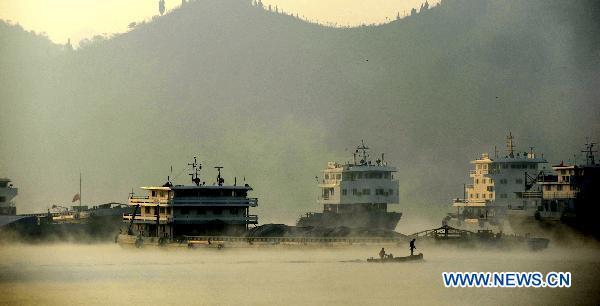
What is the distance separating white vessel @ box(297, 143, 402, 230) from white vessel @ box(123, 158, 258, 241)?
2173 centimetres

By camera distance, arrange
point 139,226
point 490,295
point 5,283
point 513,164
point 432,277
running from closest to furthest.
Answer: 1. point 490,295
2. point 432,277
3. point 5,283
4. point 139,226
5. point 513,164

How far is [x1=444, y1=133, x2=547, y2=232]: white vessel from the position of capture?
15362 cm

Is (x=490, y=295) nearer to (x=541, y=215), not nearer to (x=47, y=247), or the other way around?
(x=541, y=215)

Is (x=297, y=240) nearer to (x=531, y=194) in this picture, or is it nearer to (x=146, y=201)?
(x=146, y=201)

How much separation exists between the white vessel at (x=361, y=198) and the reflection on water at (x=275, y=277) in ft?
94.5

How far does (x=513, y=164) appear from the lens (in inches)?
6161

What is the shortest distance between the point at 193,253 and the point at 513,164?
43514 mm

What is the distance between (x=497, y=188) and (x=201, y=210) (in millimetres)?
37263

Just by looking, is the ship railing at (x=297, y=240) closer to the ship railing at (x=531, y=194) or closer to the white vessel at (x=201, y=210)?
the white vessel at (x=201, y=210)

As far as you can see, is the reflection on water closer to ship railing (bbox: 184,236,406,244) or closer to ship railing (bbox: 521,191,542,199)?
ship railing (bbox: 184,236,406,244)

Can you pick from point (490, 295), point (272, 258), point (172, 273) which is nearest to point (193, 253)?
point (272, 258)

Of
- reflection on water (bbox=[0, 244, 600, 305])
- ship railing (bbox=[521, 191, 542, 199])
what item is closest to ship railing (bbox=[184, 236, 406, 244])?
reflection on water (bbox=[0, 244, 600, 305])

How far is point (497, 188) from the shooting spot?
6171 inches

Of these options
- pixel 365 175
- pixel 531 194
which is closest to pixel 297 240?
pixel 531 194
